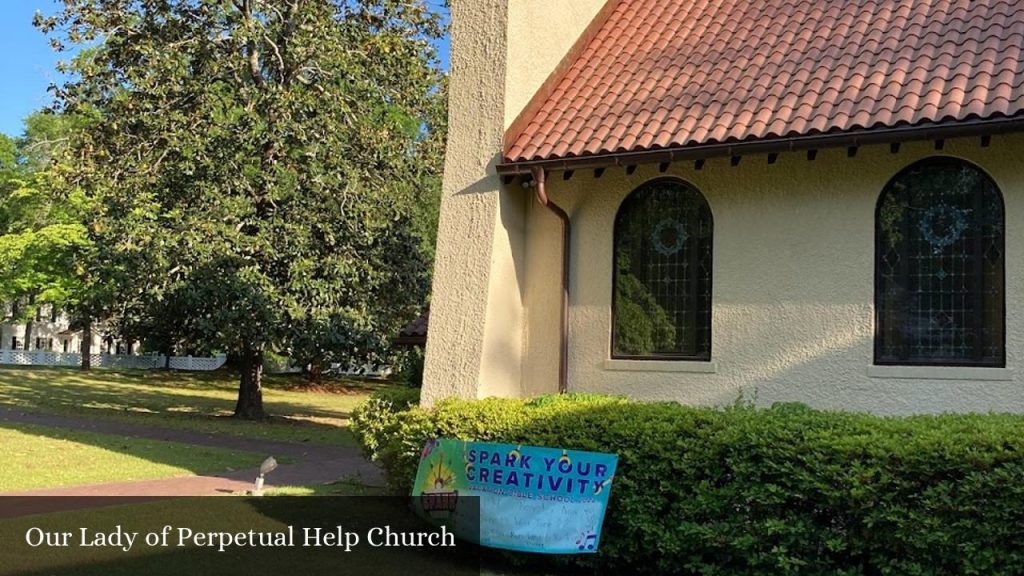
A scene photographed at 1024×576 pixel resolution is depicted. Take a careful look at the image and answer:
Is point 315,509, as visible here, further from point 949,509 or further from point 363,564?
point 949,509

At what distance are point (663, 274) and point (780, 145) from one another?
198 centimetres

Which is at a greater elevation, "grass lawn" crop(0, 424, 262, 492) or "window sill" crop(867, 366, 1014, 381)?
"window sill" crop(867, 366, 1014, 381)

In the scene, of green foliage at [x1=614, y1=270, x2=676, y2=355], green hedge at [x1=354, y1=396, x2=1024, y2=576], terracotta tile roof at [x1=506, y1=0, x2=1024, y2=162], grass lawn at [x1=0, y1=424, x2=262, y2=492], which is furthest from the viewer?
grass lawn at [x1=0, y1=424, x2=262, y2=492]

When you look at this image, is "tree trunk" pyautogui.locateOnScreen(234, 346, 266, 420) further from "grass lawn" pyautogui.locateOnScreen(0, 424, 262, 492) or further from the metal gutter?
the metal gutter

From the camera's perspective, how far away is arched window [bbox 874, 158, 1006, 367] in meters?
8.08

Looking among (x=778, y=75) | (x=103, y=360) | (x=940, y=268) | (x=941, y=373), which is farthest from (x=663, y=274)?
(x=103, y=360)

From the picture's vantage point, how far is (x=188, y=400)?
30281 millimetres

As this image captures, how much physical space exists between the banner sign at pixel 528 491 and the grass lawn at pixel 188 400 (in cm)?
1083

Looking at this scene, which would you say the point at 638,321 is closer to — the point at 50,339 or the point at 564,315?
the point at 564,315

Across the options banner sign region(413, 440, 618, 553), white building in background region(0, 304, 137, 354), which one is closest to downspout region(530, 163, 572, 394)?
banner sign region(413, 440, 618, 553)

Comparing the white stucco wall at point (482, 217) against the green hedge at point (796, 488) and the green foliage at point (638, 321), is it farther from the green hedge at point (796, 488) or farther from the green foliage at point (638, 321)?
the green hedge at point (796, 488)

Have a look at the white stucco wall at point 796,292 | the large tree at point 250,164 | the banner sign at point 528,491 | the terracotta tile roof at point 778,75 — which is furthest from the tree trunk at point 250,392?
the banner sign at point 528,491

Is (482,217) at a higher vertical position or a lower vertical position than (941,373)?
higher

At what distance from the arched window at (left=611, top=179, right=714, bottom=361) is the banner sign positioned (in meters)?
2.49
